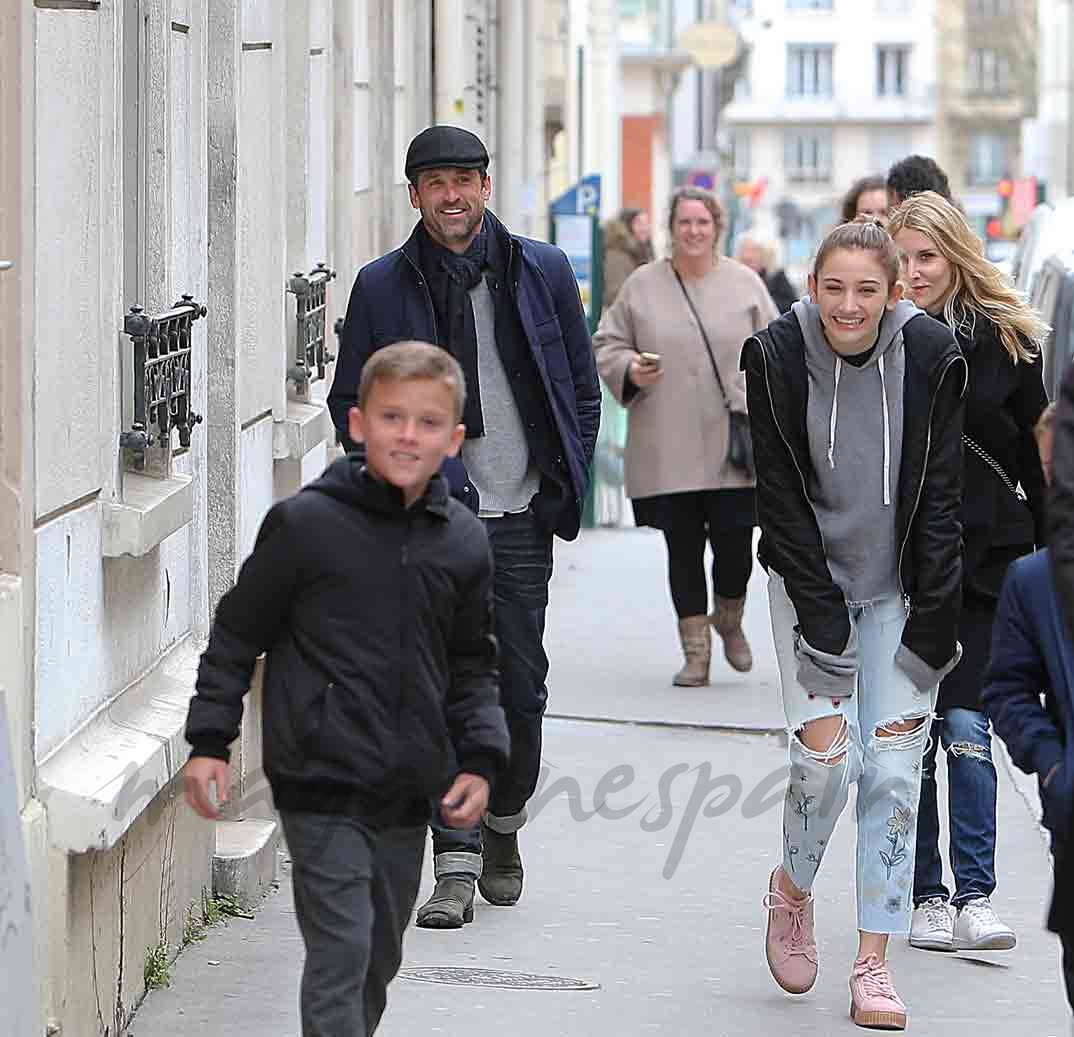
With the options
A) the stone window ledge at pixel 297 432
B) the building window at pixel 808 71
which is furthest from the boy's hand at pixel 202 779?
the building window at pixel 808 71

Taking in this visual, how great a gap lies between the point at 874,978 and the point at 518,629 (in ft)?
4.35

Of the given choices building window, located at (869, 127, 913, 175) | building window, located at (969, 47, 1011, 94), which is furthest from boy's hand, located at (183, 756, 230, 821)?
building window, located at (869, 127, 913, 175)

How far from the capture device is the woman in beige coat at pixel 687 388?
10.8m

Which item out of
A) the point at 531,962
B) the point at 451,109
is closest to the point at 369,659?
the point at 531,962

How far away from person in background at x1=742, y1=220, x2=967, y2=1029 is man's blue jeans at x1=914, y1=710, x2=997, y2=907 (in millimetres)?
617

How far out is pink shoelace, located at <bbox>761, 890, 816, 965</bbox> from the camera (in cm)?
612

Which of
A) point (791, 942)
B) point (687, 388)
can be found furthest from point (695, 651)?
point (791, 942)

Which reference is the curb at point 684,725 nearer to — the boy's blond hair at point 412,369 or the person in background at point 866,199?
the person in background at point 866,199

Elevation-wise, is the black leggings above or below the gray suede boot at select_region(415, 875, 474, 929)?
above

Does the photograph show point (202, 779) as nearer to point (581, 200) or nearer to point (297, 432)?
point (297, 432)

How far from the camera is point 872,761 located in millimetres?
5977

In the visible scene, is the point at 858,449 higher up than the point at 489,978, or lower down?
higher up

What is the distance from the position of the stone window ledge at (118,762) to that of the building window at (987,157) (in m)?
117

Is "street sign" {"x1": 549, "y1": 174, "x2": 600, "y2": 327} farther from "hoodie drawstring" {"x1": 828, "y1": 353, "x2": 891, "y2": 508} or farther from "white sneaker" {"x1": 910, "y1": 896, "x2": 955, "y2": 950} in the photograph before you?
"hoodie drawstring" {"x1": 828, "y1": 353, "x2": 891, "y2": 508}
